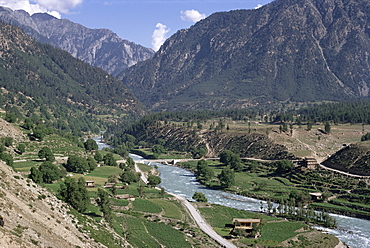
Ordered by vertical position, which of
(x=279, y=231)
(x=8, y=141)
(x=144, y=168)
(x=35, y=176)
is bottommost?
(x=279, y=231)

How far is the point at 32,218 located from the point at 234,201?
94.0 meters

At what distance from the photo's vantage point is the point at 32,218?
Answer: 50.1 metres

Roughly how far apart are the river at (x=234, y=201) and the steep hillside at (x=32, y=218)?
208ft

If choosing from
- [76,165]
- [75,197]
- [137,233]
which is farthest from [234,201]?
[75,197]

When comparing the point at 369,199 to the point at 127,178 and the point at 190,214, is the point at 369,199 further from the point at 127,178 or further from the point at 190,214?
the point at 127,178

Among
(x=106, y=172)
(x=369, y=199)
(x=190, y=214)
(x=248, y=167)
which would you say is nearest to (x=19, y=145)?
(x=106, y=172)

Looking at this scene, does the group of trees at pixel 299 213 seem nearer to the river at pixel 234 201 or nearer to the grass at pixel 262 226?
the river at pixel 234 201

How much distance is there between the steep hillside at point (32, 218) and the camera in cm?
4316

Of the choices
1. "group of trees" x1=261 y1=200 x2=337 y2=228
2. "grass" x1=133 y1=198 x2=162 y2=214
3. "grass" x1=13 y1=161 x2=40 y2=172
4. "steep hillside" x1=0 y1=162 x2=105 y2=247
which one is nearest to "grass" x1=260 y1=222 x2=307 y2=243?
"group of trees" x1=261 y1=200 x2=337 y2=228

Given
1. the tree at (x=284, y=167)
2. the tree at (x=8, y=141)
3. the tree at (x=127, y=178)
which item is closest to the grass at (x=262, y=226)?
the tree at (x=127, y=178)

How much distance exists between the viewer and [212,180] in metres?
170

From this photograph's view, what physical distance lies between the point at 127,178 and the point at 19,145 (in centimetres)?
3970

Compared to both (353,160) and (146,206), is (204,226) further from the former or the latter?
(353,160)

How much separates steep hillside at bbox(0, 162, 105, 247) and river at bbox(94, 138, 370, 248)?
6329 centimetres
